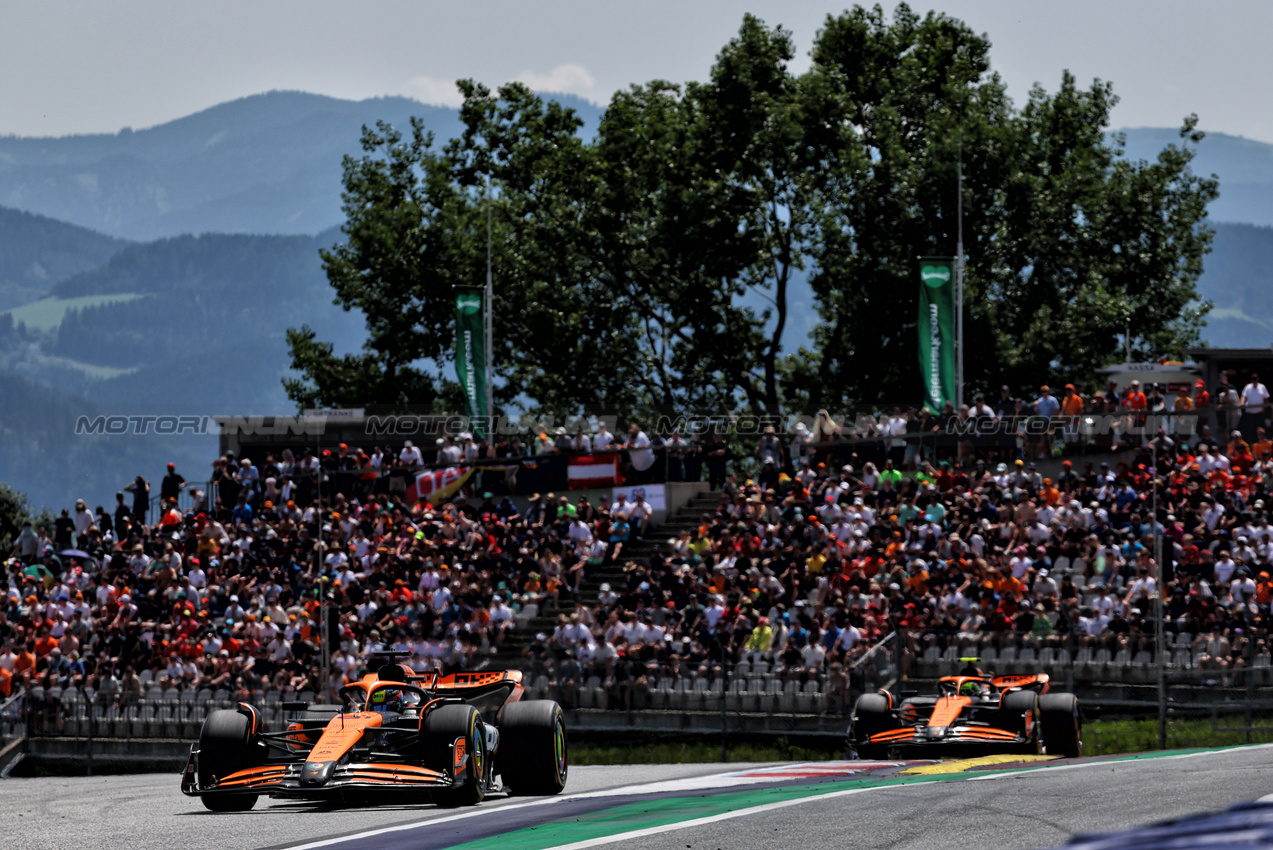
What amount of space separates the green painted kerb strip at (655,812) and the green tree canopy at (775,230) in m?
29.8

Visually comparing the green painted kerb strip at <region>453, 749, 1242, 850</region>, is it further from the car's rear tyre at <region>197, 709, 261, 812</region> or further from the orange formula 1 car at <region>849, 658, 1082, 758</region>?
the orange formula 1 car at <region>849, 658, 1082, 758</region>

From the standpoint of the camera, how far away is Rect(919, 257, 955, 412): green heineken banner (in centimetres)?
3562

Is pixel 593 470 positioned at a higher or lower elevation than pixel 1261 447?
higher

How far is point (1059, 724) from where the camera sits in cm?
1830

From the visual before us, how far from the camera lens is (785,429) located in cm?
3256

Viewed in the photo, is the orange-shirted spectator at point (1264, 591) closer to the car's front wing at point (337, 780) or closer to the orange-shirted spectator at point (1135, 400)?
the orange-shirted spectator at point (1135, 400)

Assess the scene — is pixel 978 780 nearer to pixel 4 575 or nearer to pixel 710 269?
pixel 4 575

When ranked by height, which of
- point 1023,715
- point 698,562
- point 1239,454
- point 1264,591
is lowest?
point 1023,715

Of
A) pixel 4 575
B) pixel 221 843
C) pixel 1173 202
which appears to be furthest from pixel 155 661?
pixel 1173 202

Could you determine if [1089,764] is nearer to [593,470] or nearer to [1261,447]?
[1261,447]

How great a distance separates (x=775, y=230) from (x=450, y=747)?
1388 inches

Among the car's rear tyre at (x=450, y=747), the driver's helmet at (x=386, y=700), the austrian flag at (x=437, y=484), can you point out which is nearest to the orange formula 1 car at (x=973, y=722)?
the driver's helmet at (x=386, y=700)

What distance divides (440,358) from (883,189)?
17595 mm

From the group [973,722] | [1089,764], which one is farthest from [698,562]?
[1089,764]
